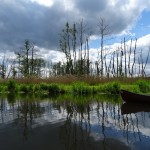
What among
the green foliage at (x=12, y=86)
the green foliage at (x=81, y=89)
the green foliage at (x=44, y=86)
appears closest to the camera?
the green foliage at (x=81, y=89)

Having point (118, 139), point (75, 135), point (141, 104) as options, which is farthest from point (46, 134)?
point (141, 104)

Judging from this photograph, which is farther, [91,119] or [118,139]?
[91,119]

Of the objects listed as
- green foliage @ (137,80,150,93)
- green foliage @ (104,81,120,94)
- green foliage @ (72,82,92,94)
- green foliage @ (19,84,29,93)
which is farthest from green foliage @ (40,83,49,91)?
green foliage @ (137,80,150,93)

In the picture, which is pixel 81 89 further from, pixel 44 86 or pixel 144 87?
pixel 144 87

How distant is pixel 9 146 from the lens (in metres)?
6.96

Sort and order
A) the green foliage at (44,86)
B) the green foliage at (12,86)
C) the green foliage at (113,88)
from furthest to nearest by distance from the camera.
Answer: the green foliage at (12,86) < the green foliage at (44,86) < the green foliage at (113,88)

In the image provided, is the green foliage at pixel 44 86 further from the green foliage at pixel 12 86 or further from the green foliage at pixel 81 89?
the green foliage at pixel 81 89

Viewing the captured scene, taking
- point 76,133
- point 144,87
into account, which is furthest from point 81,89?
point 76,133

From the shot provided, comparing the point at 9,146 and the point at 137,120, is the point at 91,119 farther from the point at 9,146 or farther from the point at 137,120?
the point at 9,146

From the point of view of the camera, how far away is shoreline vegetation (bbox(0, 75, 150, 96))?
24.9 m

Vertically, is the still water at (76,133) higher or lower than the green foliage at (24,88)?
lower

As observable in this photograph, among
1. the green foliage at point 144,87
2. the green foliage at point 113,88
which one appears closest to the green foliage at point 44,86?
the green foliage at point 113,88

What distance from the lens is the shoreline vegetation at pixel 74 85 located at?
2485cm

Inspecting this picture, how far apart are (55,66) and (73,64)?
26.4 metres
